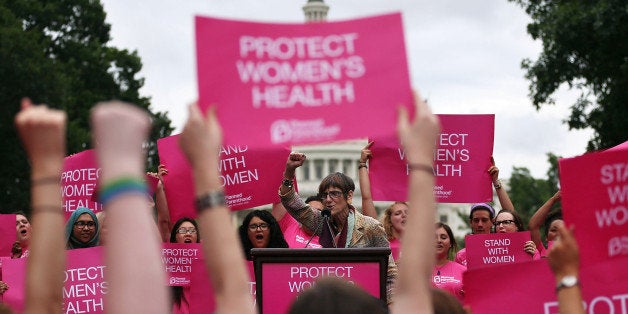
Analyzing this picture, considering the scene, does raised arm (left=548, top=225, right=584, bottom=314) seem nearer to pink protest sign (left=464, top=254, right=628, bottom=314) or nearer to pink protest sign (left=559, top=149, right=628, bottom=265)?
pink protest sign (left=559, top=149, right=628, bottom=265)

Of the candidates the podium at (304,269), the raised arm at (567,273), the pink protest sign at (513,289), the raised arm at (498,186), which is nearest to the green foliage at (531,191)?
the raised arm at (498,186)

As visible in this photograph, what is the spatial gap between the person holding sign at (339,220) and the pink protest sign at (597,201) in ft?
9.85

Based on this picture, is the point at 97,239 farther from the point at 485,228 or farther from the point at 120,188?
the point at 120,188

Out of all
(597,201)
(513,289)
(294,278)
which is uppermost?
(294,278)

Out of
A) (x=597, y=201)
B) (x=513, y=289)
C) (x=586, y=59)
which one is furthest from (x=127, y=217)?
(x=586, y=59)

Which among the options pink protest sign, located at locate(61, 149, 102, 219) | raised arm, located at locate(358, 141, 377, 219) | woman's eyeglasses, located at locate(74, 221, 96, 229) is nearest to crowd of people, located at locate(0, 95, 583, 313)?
woman's eyeglasses, located at locate(74, 221, 96, 229)

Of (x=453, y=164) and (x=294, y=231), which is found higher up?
(x=453, y=164)

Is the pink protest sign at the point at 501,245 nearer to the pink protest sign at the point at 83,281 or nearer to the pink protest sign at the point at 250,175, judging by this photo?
the pink protest sign at the point at 250,175

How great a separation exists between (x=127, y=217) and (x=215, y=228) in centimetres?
43

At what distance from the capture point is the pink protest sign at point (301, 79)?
397 centimetres

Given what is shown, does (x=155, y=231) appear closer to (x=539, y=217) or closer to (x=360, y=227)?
(x=360, y=227)

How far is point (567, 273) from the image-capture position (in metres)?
3.75

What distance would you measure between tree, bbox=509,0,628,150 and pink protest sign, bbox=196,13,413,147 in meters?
22.7

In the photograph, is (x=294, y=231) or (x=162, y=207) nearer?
(x=294, y=231)
